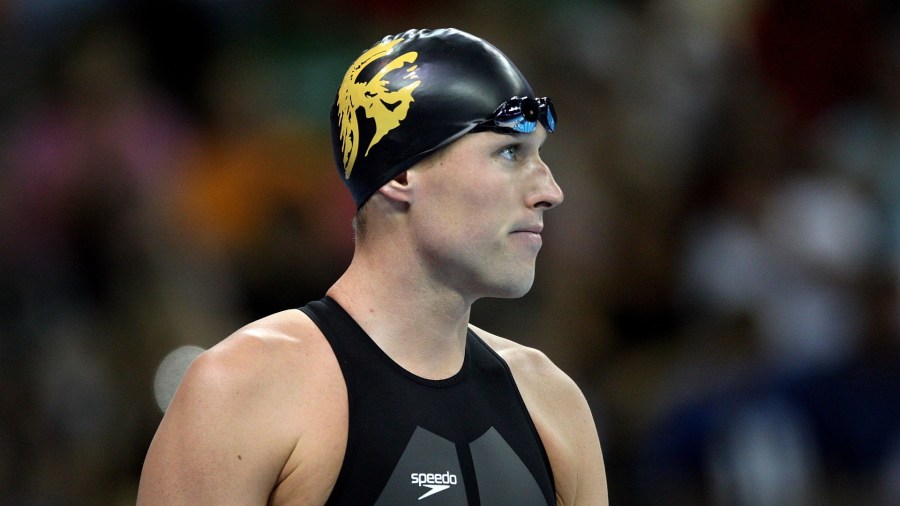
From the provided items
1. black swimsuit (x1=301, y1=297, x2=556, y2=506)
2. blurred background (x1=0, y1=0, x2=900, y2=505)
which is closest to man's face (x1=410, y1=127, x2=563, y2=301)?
black swimsuit (x1=301, y1=297, x2=556, y2=506)

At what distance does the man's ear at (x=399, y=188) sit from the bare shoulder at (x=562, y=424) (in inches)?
27.4

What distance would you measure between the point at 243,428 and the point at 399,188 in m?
0.91

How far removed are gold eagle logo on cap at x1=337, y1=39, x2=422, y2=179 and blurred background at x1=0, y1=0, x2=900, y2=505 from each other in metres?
3.33

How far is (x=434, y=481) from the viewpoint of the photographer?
132 inches

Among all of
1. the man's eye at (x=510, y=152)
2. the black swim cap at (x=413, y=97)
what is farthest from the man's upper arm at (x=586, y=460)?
the black swim cap at (x=413, y=97)

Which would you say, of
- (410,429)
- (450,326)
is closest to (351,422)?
(410,429)

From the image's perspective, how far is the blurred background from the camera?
22.4 feet

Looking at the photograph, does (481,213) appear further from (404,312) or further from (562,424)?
(562,424)

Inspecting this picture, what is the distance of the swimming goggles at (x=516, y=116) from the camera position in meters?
3.56

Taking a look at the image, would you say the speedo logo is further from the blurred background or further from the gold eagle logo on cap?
the blurred background

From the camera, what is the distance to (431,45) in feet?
Result: 12.0

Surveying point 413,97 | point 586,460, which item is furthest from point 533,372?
point 413,97

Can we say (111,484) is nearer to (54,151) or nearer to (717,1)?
(54,151)

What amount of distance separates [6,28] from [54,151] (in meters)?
1.16
